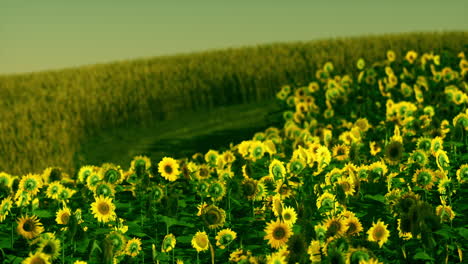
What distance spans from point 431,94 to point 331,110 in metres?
1.70

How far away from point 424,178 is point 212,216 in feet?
5.68

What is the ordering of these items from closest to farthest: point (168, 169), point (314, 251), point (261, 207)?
1. point (314, 251)
2. point (261, 207)
3. point (168, 169)

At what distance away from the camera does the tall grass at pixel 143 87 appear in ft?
49.6

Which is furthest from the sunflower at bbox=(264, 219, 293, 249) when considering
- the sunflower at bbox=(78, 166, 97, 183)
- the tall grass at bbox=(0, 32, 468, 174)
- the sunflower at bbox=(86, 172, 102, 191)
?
the tall grass at bbox=(0, 32, 468, 174)

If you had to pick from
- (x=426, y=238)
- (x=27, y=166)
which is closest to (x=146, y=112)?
(x=27, y=166)

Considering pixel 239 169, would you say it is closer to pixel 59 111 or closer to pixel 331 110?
pixel 331 110

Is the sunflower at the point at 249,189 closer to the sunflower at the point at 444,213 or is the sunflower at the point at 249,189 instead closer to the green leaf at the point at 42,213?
the sunflower at the point at 444,213

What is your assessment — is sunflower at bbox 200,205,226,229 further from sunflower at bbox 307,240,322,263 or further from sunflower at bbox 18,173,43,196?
sunflower at bbox 18,173,43,196

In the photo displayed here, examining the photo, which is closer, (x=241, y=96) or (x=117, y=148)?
(x=117, y=148)

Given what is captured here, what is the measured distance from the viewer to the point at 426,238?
3.06 metres

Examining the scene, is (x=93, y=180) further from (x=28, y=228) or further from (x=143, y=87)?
(x=143, y=87)

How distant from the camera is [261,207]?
4.82 m

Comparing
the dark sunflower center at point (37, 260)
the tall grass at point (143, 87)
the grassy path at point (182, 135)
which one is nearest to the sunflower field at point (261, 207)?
the dark sunflower center at point (37, 260)

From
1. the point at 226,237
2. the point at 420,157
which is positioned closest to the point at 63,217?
the point at 226,237
